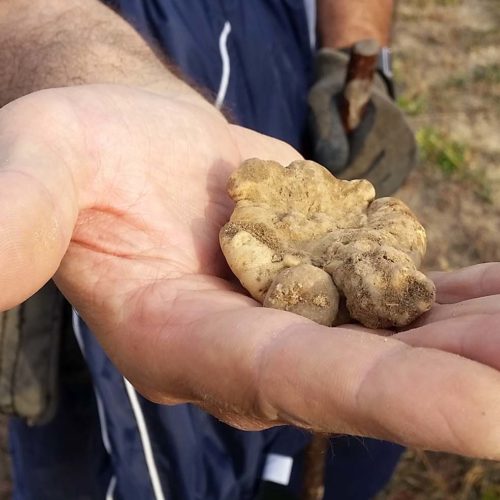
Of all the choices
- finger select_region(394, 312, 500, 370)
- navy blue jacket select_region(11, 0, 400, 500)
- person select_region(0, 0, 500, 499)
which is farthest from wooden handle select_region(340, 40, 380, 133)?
finger select_region(394, 312, 500, 370)

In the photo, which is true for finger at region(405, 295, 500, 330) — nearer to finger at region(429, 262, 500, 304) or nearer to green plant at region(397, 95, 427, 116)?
finger at region(429, 262, 500, 304)

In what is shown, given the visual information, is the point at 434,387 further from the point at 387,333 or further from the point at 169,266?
the point at 169,266

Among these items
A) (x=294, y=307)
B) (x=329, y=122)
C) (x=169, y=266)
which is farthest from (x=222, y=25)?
(x=294, y=307)

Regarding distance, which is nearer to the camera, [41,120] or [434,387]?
[434,387]

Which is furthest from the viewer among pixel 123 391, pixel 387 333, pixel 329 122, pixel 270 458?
pixel 329 122

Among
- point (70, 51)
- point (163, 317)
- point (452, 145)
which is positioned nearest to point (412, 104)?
point (452, 145)

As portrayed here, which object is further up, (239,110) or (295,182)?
(295,182)
